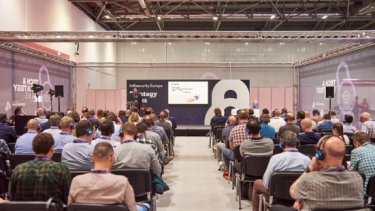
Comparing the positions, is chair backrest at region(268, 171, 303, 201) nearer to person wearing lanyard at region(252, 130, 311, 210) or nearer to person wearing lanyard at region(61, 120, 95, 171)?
person wearing lanyard at region(252, 130, 311, 210)

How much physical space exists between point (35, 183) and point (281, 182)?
7.45 feet

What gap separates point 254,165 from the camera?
5.35m

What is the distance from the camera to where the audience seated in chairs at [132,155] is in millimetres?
4312

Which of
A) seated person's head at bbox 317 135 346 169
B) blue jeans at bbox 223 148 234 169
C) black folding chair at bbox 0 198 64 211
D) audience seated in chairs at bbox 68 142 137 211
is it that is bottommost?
→ blue jeans at bbox 223 148 234 169

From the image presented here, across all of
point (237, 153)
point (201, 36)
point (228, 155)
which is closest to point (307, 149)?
point (237, 153)

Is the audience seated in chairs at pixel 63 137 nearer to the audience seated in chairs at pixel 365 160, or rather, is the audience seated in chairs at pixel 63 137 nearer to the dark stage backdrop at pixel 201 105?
the audience seated in chairs at pixel 365 160

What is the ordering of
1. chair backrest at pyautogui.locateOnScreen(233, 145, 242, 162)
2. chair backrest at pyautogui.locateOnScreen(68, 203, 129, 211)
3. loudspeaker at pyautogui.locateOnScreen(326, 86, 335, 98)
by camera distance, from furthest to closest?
loudspeaker at pyautogui.locateOnScreen(326, 86, 335, 98), chair backrest at pyautogui.locateOnScreen(233, 145, 242, 162), chair backrest at pyautogui.locateOnScreen(68, 203, 129, 211)

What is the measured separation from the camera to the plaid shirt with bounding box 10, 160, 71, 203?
3.00 m

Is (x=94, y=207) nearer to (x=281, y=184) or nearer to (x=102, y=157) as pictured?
(x=102, y=157)

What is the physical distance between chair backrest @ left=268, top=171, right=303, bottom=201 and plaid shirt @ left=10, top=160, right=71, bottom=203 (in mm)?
2032

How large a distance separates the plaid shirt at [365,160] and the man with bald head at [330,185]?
153 centimetres

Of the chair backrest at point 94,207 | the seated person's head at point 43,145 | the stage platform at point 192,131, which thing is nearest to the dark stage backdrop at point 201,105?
the stage platform at point 192,131

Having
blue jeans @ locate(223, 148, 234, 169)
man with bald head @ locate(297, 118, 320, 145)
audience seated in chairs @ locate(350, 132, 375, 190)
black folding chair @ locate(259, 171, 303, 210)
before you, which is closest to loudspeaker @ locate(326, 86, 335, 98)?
blue jeans @ locate(223, 148, 234, 169)

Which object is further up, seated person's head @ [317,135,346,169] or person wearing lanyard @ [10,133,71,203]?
seated person's head @ [317,135,346,169]
